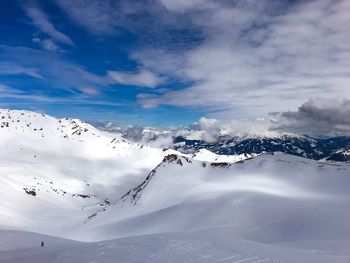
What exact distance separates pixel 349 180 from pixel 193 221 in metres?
49.0

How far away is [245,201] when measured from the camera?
75688 mm

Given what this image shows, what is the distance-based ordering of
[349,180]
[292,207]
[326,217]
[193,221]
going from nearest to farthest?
1. [326,217]
2. [292,207]
3. [193,221]
4. [349,180]

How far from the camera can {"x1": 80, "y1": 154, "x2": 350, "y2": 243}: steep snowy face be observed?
175ft

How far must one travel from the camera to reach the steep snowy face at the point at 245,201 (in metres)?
53.4

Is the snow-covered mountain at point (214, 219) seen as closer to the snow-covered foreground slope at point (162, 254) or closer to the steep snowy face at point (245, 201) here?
the snow-covered foreground slope at point (162, 254)

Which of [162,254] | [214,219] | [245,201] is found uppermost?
[245,201]

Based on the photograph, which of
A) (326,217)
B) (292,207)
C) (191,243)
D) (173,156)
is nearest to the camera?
(191,243)

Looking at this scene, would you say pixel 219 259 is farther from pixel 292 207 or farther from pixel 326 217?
pixel 292 207

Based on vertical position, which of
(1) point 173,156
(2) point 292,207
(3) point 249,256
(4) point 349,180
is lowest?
(3) point 249,256

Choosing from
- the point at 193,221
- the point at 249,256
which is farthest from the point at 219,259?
the point at 193,221

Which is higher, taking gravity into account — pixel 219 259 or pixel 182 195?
pixel 182 195

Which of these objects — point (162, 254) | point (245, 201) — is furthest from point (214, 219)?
point (162, 254)

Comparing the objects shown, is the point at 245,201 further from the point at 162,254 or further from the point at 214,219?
the point at 162,254

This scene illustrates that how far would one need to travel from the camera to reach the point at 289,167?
119 meters
